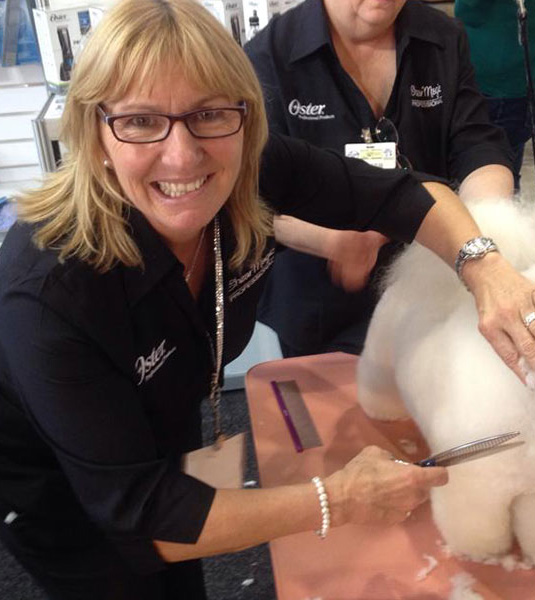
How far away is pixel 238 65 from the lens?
0.67 metres

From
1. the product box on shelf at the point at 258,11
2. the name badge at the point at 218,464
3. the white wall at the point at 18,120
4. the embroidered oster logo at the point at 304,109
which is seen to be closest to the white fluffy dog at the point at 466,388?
the name badge at the point at 218,464

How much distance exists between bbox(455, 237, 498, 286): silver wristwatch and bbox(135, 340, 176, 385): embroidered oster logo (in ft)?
1.19

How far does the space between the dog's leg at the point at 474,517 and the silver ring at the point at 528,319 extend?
17 cm

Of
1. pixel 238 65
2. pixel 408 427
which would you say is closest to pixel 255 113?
pixel 238 65

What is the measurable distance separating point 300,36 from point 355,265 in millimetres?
393

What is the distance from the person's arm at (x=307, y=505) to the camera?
68 cm

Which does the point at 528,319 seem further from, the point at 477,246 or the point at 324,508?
the point at 324,508

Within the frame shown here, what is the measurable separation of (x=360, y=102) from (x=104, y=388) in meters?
0.71

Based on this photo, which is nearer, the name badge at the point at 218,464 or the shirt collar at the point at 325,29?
the name badge at the point at 218,464

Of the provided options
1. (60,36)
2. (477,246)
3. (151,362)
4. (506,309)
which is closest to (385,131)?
(477,246)

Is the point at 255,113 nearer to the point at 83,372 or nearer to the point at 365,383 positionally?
the point at 83,372

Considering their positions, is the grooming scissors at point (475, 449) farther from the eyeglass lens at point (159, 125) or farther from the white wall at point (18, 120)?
the white wall at point (18, 120)

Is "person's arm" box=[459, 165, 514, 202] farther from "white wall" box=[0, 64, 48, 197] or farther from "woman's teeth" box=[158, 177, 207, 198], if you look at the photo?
"white wall" box=[0, 64, 48, 197]

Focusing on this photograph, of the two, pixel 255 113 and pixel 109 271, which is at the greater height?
pixel 255 113
